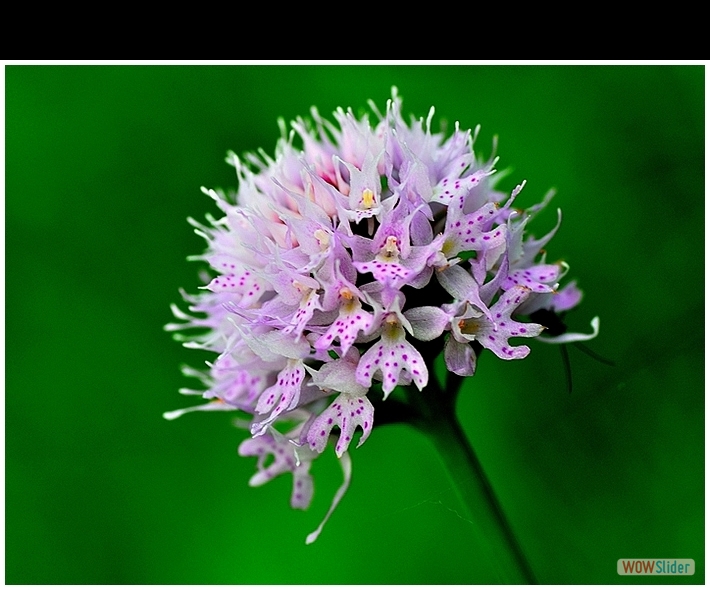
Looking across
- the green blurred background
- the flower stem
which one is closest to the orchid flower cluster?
the flower stem

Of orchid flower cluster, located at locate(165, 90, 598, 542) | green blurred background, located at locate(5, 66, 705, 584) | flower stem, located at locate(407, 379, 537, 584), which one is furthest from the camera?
green blurred background, located at locate(5, 66, 705, 584)

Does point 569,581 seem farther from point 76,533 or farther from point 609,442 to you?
point 76,533

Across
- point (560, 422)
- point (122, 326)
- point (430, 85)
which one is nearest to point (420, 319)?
point (560, 422)

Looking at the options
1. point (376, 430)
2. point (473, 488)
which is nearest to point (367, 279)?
point (473, 488)

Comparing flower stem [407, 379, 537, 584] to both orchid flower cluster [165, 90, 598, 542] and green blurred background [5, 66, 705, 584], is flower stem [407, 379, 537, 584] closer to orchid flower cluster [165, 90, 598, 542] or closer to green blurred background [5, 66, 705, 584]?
orchid flower cluster [165, 90, 598, 542]

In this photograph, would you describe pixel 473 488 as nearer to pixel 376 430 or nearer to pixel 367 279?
pixel 367 279

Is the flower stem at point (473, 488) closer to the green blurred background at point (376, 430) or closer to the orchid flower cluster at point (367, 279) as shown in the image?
the orchid flower cluster at point (367, 279)

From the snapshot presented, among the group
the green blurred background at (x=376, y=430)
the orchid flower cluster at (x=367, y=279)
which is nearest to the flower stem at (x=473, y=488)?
the orchid flower cluster at (x=367, y=279)
